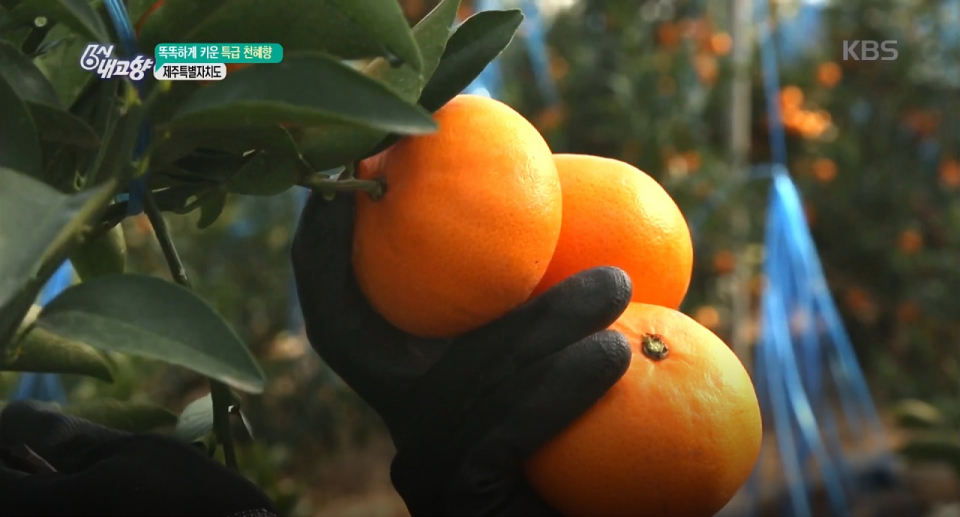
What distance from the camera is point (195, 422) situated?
0.49m

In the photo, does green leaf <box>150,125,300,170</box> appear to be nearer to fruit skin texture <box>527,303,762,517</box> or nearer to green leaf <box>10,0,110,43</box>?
green leaf <box>10,0,110,43</box>

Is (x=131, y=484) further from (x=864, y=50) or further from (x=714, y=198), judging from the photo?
(x=714, y=198)

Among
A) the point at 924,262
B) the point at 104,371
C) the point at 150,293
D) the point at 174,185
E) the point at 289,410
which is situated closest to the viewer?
the point at 150,293

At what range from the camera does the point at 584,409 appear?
0.41 metres

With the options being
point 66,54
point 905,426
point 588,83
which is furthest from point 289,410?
point 66,54

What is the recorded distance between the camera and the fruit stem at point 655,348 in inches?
16.5

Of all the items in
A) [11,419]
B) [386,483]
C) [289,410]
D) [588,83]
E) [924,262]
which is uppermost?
[11,419]

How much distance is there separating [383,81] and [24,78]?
0.14 meters

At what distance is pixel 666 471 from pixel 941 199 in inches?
101

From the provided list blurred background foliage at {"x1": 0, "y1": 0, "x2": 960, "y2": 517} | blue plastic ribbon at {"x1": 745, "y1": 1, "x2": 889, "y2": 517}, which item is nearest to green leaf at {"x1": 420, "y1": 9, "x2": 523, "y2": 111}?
blurred background foliage at {"x1": 0, "y1": 0, "x2": 960, "y2": 517}

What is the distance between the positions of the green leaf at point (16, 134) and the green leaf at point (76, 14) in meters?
0.03

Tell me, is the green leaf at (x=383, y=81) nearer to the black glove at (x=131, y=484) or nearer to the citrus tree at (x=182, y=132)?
the citrus tree at (x=182, y=132)

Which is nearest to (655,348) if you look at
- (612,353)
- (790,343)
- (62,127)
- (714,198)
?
(612,353)

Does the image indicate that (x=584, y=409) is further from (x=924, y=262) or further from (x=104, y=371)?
(x=924, y=262)
